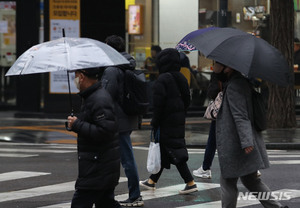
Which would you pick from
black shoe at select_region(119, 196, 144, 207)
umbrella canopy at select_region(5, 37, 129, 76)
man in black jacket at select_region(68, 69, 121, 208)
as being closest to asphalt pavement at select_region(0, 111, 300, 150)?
black shoe at select_region(119, 196, 144, 207)

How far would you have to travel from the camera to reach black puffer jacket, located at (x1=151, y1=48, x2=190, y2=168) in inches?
278

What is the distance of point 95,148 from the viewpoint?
4586 millimetres

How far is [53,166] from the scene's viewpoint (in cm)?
926

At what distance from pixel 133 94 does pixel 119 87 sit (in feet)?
0.56

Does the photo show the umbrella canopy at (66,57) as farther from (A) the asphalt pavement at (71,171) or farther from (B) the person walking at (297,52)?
(B) the person walking at (297,52)

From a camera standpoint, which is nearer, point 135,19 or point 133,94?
point 133,94

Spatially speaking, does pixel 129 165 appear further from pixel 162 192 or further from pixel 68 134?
pixel 68 134

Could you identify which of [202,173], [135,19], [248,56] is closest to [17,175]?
[202,173]

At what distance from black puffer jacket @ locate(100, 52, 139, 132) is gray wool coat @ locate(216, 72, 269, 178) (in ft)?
4.99

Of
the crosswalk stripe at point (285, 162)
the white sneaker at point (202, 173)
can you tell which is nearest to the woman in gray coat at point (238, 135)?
the white sneaker at point (202, 173)

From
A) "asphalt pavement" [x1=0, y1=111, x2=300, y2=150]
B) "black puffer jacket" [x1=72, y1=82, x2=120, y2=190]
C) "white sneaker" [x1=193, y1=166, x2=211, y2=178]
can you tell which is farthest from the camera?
"asphalt pavement" [x1=0, y1=111, x2=300, y2=150]

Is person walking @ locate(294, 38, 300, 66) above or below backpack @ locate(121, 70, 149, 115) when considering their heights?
above

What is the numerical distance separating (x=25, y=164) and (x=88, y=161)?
5158mm

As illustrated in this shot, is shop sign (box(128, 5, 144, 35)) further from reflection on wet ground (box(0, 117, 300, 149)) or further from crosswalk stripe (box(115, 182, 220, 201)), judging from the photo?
crosswalk stripe (box(115, 182, 220, 201))
